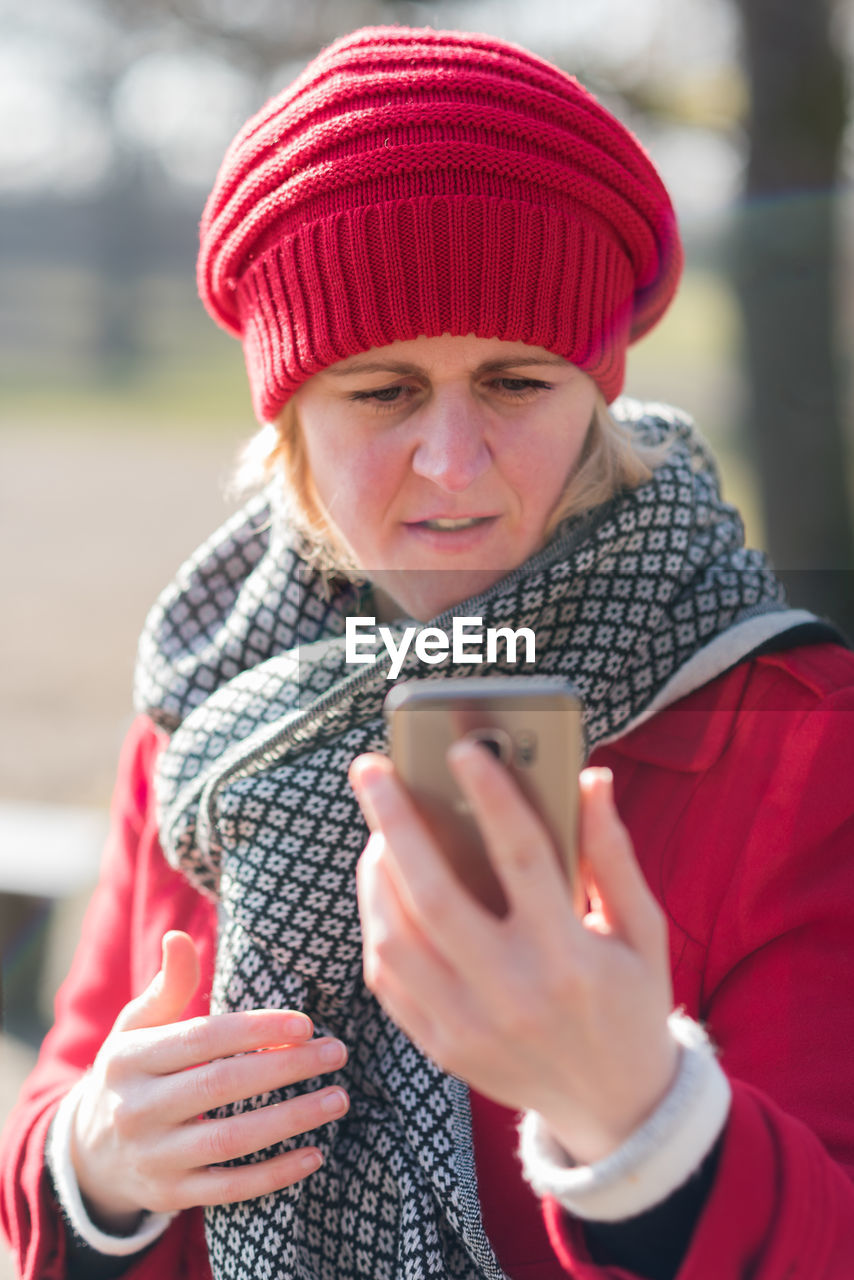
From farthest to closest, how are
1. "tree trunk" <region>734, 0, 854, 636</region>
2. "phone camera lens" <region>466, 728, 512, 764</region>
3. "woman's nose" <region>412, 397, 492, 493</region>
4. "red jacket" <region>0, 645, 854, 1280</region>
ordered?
"tree trunk" <region>734, 0, 854, 636</region> < "woman's nose" <region>412, 397, 492, 493</region> < "red jacket" <region>0, 645, 854, 1280</region> < "phone camera lens" <region>466, 728, 512, 764</region>

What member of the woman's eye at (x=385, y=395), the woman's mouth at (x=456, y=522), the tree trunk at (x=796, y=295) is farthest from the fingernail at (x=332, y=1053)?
the tree trunk at (x=796, y=295)

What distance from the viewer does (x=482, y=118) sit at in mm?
1292

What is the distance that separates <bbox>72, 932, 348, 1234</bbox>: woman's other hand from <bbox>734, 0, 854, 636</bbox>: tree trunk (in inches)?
97.9

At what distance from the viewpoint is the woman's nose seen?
1.29 m

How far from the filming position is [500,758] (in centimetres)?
87

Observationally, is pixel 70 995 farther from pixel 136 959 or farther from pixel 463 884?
pixel 463 884

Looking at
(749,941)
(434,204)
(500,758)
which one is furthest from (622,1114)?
(434,204)

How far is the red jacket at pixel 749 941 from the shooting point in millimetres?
1085

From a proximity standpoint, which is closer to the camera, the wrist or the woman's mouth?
the wrist

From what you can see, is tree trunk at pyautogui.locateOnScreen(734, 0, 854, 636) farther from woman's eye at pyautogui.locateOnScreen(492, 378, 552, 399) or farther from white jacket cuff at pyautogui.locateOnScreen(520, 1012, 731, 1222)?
white jacket cuff at pyautogui.locateOnScreen(520, 1012, 731, 1222)

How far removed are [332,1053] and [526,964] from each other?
49cm

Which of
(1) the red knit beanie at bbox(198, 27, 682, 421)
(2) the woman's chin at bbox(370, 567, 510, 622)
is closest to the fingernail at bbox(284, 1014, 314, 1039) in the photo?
(2) the woman's chin at bbox(370, 567, 510, 622)

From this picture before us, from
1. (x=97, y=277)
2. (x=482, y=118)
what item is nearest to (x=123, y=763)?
(x=482, y=118)

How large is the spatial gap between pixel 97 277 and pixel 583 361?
12861 mm
